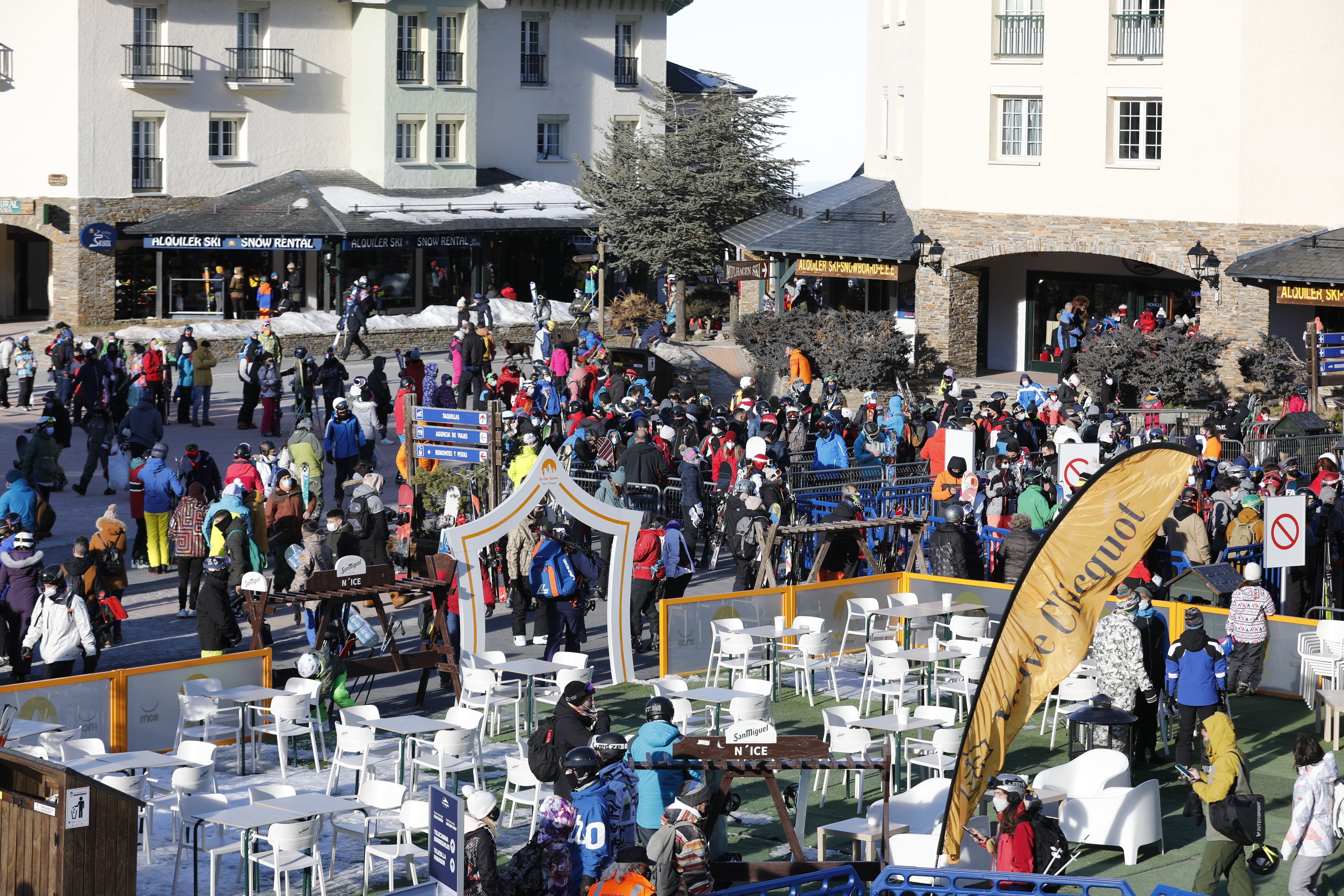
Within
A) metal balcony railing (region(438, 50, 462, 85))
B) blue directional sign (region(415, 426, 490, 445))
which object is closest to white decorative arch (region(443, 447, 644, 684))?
blue directional sign (region(415, 426, 490, 445))

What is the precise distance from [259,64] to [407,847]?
35062 mm

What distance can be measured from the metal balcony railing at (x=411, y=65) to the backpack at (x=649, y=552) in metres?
29.2

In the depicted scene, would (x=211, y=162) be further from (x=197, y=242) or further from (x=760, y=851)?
(x=760, y=851)

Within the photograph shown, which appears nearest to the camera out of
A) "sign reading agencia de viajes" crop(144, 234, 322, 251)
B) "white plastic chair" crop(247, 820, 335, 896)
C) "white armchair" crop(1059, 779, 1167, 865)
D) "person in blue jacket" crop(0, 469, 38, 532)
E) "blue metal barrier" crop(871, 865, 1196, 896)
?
"blue metal barrier" crop(871, 865, 1196, 896)

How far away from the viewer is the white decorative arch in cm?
1622

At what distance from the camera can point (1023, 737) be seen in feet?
50.8

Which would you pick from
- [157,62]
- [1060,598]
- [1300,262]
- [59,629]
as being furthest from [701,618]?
[157,62]

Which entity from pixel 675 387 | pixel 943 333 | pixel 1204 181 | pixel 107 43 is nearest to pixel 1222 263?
pixel 1204 181

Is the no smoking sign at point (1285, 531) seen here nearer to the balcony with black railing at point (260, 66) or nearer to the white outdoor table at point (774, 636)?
the white outdoor table at point (774, 636)

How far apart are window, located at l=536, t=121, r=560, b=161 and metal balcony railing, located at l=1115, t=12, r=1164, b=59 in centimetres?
1928

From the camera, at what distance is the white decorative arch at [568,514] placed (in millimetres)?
16219

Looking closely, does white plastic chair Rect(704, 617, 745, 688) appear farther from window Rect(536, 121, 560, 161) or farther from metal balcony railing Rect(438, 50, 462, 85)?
window Rect(536, 121, 560, 161)

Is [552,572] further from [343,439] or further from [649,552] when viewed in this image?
[343,439]

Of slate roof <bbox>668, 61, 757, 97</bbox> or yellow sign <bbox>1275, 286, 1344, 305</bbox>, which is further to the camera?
slate roof <bbox>668, 61, 757, 97</bbox>
